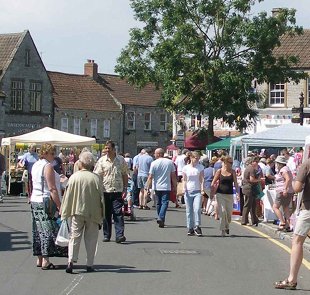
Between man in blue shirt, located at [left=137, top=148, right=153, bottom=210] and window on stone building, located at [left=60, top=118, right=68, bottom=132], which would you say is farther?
window on stone building, located at [left=60, top=118, right=68, bottom=132]

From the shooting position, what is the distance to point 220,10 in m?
39.4

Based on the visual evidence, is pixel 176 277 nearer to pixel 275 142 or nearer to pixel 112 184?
pixel 112 184

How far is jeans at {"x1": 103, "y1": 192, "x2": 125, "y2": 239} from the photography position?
48.4 ft

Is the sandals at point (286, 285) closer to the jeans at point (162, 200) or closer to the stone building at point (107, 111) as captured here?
the jeans at point (162, 200)

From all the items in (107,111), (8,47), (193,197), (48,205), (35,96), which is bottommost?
(193,197)

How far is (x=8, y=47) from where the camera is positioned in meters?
60.4

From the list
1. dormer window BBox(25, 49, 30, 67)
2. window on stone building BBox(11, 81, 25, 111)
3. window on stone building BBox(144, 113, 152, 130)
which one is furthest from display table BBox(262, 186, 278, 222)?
window on stone building BBox(144, 113, 152, 130)

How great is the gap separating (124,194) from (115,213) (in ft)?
6.48

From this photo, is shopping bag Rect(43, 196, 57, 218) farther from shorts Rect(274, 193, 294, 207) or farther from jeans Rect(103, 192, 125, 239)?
shorts Rect(274, 193, 294, 207)

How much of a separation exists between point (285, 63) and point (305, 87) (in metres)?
5.54

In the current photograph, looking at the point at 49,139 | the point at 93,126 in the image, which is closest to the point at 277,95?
the point at 49,139

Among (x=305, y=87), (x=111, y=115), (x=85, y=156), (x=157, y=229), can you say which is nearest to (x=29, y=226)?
(x=157, y=229)

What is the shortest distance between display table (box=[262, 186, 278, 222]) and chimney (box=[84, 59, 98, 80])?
50.3 m

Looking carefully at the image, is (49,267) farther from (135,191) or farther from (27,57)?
(27,57)
